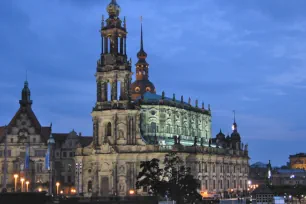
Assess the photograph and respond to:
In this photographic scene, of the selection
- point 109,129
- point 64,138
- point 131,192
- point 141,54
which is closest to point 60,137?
point 64,138

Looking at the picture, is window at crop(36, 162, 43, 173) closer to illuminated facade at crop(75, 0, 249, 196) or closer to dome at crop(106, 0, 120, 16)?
illuminated facade at crop(75, 0, 249, 196)

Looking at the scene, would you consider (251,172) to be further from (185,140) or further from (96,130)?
Answer: (96,130)

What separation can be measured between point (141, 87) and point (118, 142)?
3419 centimetres

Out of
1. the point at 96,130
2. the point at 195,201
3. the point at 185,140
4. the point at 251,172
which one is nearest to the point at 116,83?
the point at 96,130

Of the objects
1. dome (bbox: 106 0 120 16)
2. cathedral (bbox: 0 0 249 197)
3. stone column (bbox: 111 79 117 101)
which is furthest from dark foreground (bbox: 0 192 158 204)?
dome (bbox: 106 0 120 16)

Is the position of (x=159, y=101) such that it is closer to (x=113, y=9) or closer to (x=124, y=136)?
(x=124, y=136)

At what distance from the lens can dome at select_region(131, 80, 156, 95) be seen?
14275 cm

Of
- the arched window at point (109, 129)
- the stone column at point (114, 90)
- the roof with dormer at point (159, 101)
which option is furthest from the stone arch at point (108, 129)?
the roof with dormer at point (159, 101)

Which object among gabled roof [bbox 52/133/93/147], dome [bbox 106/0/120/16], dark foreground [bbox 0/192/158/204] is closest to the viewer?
dark foreground [bbox 0/192/158/204]

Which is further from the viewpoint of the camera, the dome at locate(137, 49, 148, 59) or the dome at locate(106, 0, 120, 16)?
the dome at locate(137, 49, 148, 59)

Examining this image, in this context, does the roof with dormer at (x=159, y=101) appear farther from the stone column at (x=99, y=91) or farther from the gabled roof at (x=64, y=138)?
the gabled roof at (x=64, y=138)

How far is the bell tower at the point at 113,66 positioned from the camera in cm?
11356

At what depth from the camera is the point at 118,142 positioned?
11069cm

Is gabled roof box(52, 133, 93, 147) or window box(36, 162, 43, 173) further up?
gabled roof box(52, 133, 93, 147)
